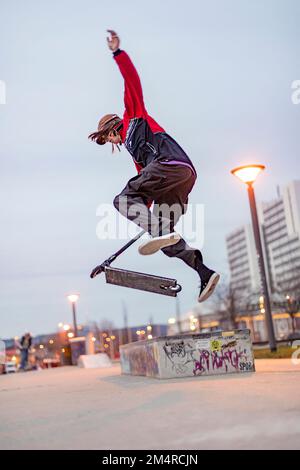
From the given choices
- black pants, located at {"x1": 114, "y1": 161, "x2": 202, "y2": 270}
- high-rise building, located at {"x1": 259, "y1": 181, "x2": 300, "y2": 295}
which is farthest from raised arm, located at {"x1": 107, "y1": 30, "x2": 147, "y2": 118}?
high-rise building, located at {"x1": 259, "y1": 181, "x2": 300, "y2": 295}

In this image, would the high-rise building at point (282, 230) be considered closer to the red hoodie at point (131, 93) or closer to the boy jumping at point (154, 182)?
the boy jumping at point (154, 182)

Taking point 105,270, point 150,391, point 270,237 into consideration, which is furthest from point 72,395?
point 270,237

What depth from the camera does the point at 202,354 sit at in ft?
33.1

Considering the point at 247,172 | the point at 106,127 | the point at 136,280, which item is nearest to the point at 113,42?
the point at 106,127

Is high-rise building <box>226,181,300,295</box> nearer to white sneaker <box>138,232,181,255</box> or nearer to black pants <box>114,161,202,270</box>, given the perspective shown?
black pants <box>114,161,202,270</box>

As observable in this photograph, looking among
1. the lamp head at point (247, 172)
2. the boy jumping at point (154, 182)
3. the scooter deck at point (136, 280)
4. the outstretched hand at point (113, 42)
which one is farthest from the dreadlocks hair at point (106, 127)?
the lamp head at point (247, 172)

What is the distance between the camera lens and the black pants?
6.06 metres

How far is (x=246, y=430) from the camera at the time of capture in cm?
402

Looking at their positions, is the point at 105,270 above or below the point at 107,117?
below

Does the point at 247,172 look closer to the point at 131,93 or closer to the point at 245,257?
the point at 131,93

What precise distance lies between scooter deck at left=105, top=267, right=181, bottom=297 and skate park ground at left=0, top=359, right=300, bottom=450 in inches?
50.7
